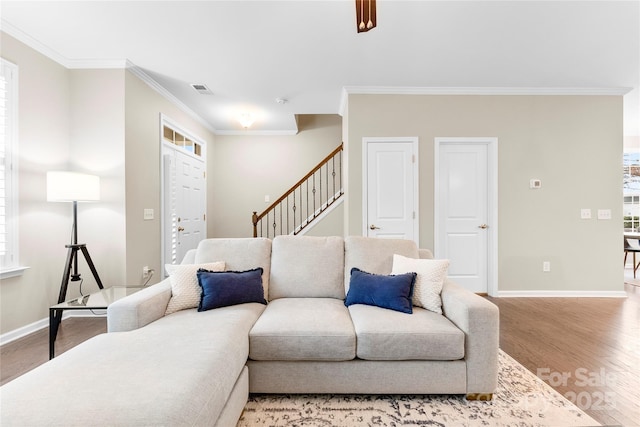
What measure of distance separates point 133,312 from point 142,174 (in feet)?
7.76

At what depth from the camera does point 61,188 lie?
9.14 feet

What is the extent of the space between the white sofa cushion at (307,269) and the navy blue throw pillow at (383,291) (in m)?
0.23

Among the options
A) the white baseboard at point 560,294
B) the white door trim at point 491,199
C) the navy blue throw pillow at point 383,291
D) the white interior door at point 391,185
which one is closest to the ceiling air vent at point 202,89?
the white interior door at point 391,185

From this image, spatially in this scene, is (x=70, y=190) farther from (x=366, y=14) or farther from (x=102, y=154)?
(x=366, y=14)

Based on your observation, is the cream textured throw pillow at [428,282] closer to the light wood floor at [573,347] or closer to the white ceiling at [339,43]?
the light wood floor at [573,347]

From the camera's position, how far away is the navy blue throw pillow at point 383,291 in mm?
2072

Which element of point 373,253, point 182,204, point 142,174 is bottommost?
point 373,253

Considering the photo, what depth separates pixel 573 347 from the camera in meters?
2.55

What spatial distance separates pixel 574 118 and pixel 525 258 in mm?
1973

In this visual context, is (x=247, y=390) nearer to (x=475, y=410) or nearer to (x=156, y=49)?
(x=475, y=410)

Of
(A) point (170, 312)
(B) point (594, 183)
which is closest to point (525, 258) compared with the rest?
(B) point (594, 183)

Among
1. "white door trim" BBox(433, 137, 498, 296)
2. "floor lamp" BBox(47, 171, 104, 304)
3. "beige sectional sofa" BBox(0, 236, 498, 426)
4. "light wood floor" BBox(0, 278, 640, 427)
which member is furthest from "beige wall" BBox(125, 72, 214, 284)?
"white door trim" BBox(433, 137, 498, 296)

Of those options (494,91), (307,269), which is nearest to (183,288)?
(307,269)

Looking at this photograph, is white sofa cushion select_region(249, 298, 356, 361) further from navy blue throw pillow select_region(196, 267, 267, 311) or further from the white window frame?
the white window frame
